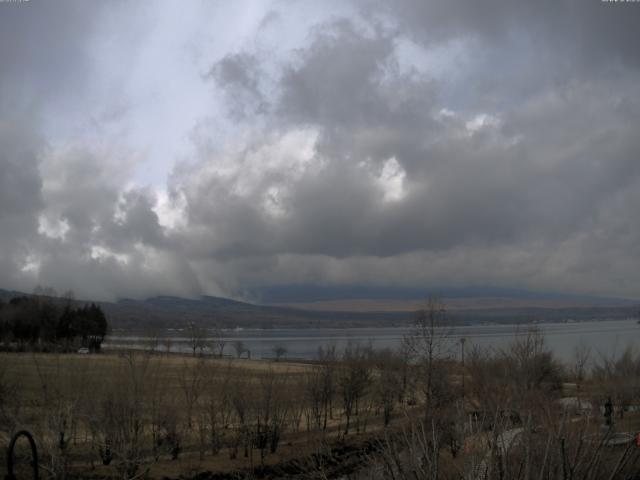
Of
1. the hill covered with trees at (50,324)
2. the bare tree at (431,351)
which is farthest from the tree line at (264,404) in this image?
the hill covered with trees at (50,324)

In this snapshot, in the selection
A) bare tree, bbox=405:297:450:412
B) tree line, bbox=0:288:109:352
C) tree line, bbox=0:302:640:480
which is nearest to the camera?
tree line, bbox=0:302:640:480

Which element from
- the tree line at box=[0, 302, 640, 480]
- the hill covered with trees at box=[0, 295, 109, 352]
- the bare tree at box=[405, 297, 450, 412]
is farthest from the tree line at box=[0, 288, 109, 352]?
the bare tree at box=[405, 297, 450, 412]

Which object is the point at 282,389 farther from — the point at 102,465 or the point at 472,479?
the point at 472,479

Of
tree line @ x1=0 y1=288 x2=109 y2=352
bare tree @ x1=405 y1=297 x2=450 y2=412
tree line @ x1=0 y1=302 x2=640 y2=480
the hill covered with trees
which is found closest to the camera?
tree line @ x1=0 y1=302 x2=640 y2=480

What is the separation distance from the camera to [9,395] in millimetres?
38250

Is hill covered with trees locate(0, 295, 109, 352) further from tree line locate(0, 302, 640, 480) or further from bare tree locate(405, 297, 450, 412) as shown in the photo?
bare tree locate(405, 297, 450, 412)

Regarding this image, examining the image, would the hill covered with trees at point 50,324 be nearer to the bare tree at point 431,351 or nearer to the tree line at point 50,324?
the tree line at point 50,324

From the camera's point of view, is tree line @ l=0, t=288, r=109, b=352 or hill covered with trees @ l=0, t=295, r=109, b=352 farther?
tree line @ l=0, t=288, r=109, b=352

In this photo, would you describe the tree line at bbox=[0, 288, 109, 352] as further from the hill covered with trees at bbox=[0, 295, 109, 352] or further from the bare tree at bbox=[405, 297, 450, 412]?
the bare tree at bbox=[405, 297, 450, 412]

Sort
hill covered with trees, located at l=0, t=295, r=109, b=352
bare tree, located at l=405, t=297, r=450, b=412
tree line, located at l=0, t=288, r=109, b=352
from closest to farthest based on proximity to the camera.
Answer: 1. bare tree, located at l=405, t=297, r=450, b=412
2. hill covered with trees, located at l=0, t=295, r=109, b=352
3. tree line, located at l=0, t=288, r=109, b=352

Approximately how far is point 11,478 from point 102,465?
27789 mm

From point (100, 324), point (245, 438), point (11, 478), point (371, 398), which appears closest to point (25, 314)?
point (100, 324)

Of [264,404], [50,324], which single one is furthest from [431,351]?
[50,324]

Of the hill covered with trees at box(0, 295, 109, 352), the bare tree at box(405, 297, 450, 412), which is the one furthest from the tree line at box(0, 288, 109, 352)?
the bare tree at box(405, 297, 450, 412)
